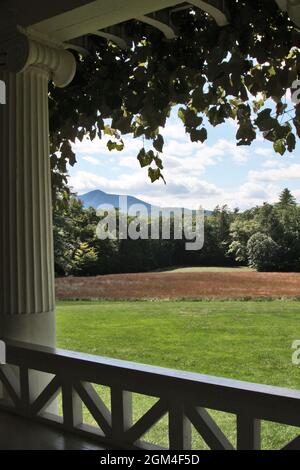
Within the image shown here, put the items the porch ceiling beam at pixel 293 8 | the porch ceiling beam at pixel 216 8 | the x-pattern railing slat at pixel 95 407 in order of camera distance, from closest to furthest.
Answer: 1. the porch ceiling beam at pixel 293 8
2. the porch ceiling beam at pixel 216 8
3. the x-pattern railing slat at pixel 95 407

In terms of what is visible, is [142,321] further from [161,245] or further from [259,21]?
[259,21]

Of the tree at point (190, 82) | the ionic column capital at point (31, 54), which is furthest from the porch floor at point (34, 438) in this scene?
the ionic column capital at point (31, 54)

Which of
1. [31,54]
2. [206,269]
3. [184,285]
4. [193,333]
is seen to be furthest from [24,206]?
[193,333]

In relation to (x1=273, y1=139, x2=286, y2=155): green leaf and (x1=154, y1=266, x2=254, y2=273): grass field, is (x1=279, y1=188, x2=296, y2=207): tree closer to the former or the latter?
(x1=154, y1=266, x2=254, y2=273): grass field

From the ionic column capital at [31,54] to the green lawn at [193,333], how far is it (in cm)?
314

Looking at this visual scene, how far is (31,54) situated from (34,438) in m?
1.19

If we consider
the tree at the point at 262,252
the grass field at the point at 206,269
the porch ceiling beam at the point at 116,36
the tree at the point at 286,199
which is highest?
the porch ceiling beam at the point at 116,36

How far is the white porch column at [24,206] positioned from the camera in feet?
5.43

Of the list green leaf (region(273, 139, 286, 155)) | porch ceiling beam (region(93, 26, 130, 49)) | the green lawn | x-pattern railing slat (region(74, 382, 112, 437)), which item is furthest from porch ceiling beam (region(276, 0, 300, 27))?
the green lawn

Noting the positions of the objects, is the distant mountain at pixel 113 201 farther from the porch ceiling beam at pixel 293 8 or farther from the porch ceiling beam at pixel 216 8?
the porch ceiling beam at pixel 293 8

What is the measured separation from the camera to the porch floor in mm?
1427

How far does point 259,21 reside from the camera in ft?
4.80

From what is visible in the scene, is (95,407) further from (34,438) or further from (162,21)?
(162,21)

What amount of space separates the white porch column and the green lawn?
2.77 metres
